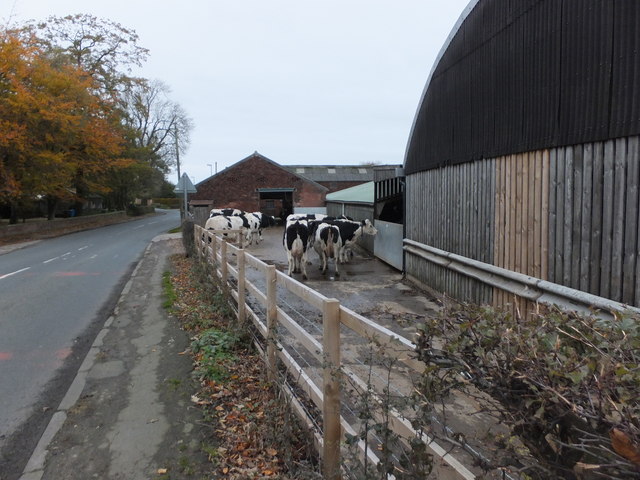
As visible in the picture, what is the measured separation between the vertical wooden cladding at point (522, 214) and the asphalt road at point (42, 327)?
5.71 meters

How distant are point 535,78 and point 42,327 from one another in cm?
829

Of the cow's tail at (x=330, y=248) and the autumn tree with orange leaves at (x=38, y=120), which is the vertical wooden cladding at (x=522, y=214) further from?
the autumn tree with orange leaves at (x=38, y=120)

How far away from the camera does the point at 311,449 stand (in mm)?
3514

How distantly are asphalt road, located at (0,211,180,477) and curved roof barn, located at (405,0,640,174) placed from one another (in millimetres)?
A: 6292

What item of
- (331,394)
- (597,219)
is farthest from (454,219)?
(331,394)

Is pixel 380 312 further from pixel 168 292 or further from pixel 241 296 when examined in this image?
pixel 168 292

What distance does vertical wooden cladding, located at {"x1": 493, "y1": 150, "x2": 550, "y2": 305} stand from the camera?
593 centimetres

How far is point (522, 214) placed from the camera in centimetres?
641

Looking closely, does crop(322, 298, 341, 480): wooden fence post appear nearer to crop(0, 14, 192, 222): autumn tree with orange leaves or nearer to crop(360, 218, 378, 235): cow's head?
crop(360, 218, 378, 235): cow's head

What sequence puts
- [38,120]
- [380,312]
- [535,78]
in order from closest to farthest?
[535,78] → [380,312] → [38,120]

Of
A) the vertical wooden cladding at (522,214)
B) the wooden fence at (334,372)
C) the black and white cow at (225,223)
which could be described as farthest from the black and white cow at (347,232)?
the wooden fence at (334,372)

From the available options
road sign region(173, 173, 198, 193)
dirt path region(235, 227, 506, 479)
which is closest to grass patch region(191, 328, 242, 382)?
dirt path region(235, 227, 506, 479)

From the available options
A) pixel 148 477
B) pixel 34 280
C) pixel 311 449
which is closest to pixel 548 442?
pixel 311 449

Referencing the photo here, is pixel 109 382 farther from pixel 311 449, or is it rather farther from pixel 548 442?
pixel 548 442
